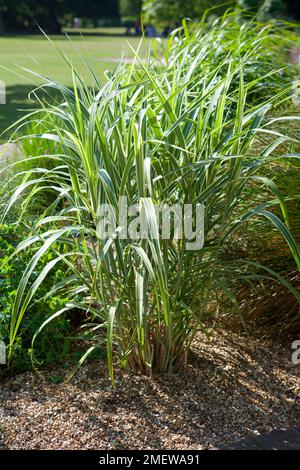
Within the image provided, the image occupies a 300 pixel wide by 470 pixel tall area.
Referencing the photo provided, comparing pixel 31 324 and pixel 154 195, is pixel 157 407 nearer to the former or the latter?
pixel 31 324

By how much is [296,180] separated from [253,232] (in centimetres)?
36

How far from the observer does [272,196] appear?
4145mm

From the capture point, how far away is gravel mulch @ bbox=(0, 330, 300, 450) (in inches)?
124

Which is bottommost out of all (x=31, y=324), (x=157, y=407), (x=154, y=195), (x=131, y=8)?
(x=131, y=8)

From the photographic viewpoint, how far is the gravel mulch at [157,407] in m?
3.15

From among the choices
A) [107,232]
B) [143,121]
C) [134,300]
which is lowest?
[134,300]

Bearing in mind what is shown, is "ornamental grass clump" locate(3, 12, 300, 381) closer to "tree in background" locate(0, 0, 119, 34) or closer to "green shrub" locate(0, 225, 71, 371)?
"green shrub" locate(0, 225, 71, 371)

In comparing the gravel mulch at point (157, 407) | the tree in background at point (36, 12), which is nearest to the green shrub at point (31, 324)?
the gravel mulch at point (157, 407)

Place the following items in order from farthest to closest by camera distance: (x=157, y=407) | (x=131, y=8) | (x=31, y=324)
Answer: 1. (x=131, y=8)
2. (x=31, y=324)
3. (x=157, y=407)

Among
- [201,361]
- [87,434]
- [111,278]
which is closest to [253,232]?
[201,361]

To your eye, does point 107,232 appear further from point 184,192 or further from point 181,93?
point 181,93

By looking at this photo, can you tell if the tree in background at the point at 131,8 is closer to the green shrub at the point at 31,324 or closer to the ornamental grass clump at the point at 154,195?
the green shrub at the point at 31,324

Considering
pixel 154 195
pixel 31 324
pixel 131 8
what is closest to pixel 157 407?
pixel 31 324

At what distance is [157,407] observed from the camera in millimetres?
3361
